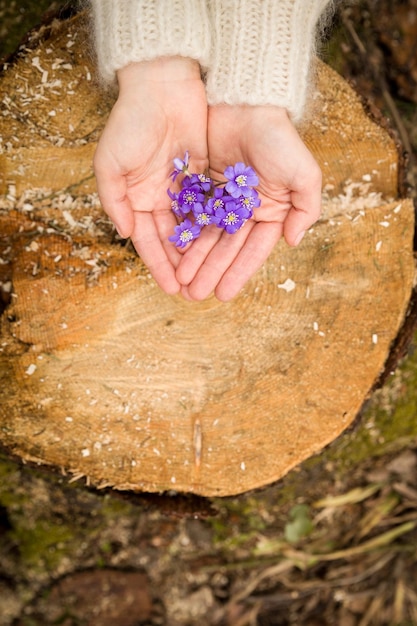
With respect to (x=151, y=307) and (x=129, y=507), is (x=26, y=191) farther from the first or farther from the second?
(x=129, y=507)

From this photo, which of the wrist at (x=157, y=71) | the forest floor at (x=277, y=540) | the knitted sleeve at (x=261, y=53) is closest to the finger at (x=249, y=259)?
the knitted sleeve at (x=261, y=53)

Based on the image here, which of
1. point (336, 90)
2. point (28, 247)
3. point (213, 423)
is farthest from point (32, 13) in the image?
point (213, 423)

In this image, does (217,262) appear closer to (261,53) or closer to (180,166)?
(180,166)

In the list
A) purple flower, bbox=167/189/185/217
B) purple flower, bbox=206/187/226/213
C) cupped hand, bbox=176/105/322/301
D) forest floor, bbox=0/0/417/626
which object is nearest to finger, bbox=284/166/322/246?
→ cupped hand, bbox=176/105/322/301

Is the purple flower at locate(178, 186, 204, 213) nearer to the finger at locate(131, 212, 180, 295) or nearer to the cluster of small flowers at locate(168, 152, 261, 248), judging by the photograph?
the cluster of small flowers at locate(168, 152, 261, 248)

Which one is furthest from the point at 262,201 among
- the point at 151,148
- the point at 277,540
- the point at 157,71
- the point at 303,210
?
the point at 277,540

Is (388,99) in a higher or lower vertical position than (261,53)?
lower

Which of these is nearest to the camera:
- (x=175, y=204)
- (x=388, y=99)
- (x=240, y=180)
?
(x=240, y=180)
